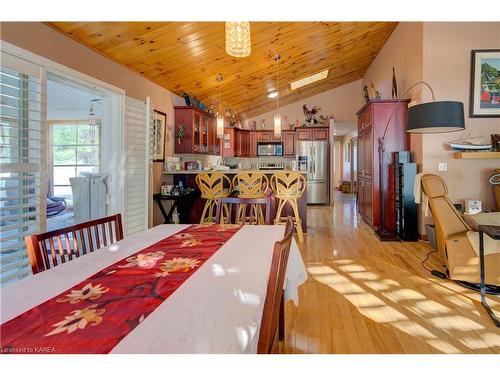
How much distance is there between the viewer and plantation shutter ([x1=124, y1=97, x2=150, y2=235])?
384 cm

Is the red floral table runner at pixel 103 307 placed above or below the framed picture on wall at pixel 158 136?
below

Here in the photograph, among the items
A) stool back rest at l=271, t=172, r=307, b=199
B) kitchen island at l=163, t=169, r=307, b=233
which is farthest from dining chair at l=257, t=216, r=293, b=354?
kitchen island at l=163, t=169, r=307, b=233

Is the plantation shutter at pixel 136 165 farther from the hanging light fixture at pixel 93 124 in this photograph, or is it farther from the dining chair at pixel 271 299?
the dining chair at pixel 271 299

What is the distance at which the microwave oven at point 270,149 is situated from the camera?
8914 mm

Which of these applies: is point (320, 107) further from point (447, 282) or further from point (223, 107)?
point (447, 282)

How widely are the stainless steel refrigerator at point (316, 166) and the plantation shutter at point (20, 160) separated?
6.85m

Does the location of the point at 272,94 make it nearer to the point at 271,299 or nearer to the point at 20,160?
the point at 20,160

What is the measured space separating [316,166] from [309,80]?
232 cm

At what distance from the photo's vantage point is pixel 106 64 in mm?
3475

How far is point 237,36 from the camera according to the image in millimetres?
2266

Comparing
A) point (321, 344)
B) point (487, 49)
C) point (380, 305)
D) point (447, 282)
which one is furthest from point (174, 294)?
point (487, 49)

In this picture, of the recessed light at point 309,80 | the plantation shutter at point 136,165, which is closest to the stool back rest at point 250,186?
the plantation shutter at point 136,165

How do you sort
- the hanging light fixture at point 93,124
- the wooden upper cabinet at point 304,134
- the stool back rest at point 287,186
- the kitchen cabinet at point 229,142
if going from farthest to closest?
the wooden upper cabinet at point 304,134
the kitchen cabinet at point 229,142
the hanging light fixture at point 93,124
the stool back rest at point 287,186
